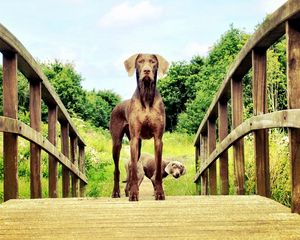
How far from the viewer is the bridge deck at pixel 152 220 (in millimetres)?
2932

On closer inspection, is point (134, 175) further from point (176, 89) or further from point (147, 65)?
point (176, 89)

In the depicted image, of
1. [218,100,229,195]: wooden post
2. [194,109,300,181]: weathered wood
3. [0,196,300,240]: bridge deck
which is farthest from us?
[218,100,229,195]: wooden post

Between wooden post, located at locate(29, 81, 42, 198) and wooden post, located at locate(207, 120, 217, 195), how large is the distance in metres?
2.85

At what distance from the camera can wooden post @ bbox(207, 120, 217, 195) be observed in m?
7.64

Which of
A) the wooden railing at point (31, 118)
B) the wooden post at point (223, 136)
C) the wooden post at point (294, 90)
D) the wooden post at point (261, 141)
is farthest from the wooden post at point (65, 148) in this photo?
the wooden post at point (294, 90)

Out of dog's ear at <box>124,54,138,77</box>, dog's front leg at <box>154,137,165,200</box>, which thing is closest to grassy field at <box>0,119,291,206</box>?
dog's front leg at <box>154,137,165,200</box>

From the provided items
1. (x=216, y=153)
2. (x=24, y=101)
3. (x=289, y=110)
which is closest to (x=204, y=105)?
(x=24, y=101)

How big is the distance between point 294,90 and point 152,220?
1032 mm

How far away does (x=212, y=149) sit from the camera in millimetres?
7746

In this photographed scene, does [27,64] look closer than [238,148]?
Yes

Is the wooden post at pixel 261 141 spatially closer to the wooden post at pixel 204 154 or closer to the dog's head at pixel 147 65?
the dog's head at pixel 147 65

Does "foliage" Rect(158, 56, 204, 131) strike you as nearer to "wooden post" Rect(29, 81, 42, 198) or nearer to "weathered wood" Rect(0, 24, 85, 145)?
"weathered wood" Rect(0, 24, 85, 145)

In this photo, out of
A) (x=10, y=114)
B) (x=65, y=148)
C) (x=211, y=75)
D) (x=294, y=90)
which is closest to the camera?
(x=294, y=90)

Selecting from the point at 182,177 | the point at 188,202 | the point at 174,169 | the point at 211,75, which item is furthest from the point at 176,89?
the point at 188,202
